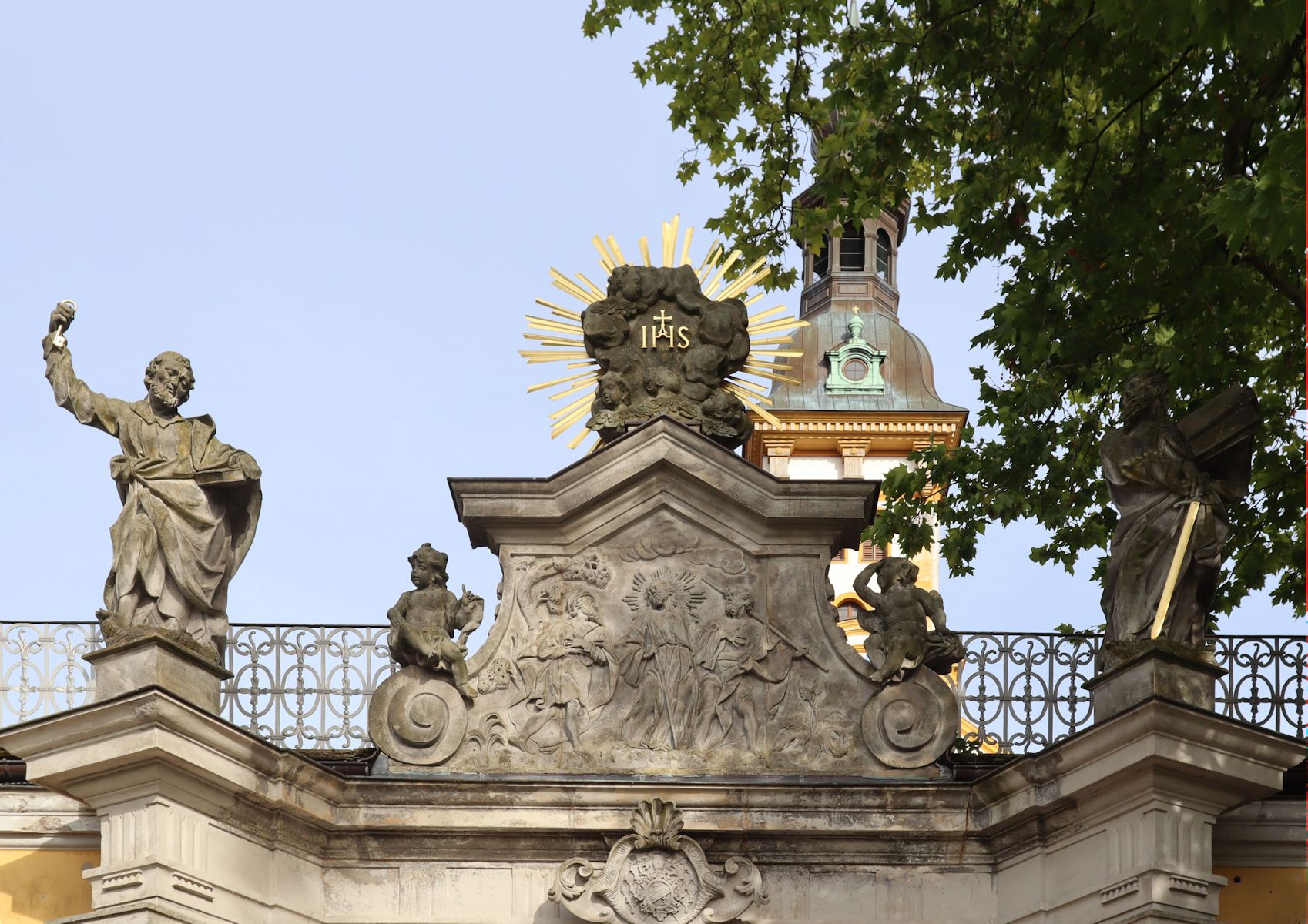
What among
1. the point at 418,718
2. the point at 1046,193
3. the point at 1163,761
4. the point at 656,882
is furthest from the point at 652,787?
the point at 1046,193

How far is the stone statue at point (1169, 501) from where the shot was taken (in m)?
13.7

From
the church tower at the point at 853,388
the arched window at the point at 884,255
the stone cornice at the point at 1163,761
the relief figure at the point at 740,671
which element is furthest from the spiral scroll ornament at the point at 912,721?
the arched window at the point at 884,255

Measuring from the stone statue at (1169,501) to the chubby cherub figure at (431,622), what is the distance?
11.0 feet

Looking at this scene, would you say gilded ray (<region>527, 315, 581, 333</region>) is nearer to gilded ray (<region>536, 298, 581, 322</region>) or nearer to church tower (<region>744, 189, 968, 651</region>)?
gilded ray (<region>536, 298, 581, 322</region>)

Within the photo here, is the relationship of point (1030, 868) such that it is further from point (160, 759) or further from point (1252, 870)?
point (160, 759)

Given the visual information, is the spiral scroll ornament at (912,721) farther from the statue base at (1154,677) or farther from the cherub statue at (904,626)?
the statue base at (1154,677)

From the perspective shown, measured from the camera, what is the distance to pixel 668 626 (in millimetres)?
14477

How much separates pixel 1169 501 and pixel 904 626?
1515 millimetres

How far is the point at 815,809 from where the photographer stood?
14.0 metres

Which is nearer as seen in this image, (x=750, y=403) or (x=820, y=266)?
(x=750, y=403)

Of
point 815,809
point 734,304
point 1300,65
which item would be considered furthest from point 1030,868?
point 1300,65

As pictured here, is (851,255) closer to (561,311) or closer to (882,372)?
(882,372)

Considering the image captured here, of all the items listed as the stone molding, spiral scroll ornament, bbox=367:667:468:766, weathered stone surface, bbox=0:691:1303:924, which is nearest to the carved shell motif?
weathered stone surface, bbox=0:691:1303:924

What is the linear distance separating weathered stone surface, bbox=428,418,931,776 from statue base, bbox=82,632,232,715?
4.64ft
